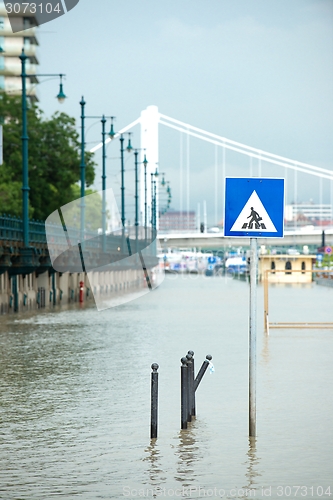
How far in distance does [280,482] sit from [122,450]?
2.19 m

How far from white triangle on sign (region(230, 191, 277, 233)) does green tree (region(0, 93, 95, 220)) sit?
63.8 meters

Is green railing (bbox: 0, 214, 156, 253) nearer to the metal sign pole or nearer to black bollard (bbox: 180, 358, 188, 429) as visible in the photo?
black bollard (bbox: 180, 358, 188, 429)

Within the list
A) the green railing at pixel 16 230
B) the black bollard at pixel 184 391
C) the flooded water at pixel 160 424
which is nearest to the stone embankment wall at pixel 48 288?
the green railing at pixel 16 230

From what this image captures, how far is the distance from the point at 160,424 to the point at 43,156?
67.4 metres

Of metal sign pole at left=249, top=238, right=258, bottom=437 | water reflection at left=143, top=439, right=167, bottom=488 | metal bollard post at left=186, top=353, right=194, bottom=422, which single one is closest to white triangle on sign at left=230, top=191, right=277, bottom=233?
metal sign pole at left=249, top=238, right=258, bottom=437

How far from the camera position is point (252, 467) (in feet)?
34.6

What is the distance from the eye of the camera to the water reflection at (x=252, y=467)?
971 cm

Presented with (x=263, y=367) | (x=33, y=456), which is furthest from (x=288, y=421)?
(x=263, y=367)

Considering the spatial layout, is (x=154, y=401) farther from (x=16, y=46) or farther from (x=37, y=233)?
(x=16, y=46)

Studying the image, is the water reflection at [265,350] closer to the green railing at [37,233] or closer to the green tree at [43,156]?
the green railing at [37,233]

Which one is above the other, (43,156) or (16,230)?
(43,156)

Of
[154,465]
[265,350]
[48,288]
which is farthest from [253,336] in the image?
[48,288]

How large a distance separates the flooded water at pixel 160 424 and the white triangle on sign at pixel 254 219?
7.23 ft

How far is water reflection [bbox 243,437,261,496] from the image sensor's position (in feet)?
31.9
